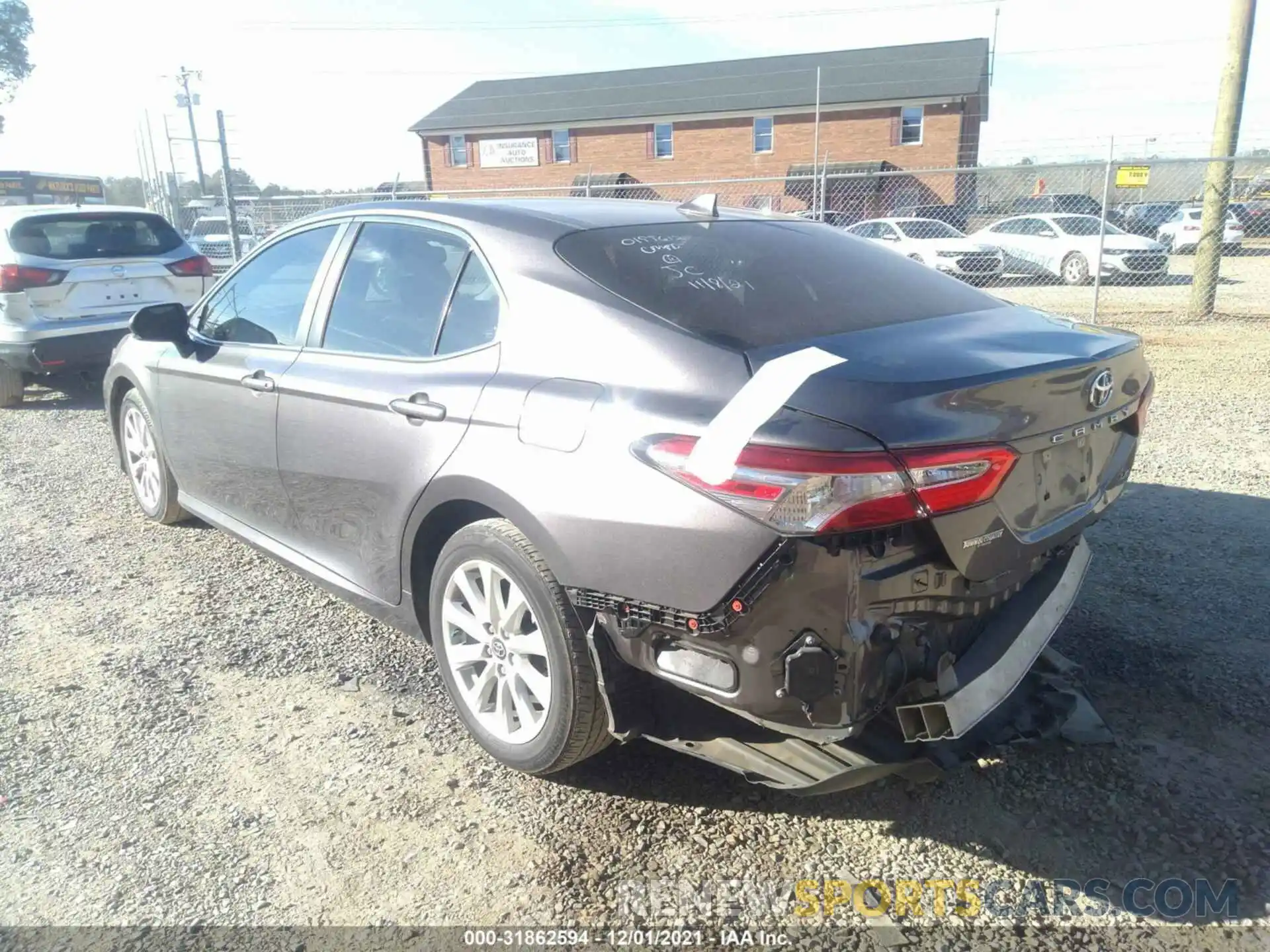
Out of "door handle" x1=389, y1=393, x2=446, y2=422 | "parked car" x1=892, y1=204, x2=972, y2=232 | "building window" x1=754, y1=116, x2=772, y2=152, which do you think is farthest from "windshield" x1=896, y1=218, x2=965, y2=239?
"building window" x1=754, y1=116, x2=772, y2=152

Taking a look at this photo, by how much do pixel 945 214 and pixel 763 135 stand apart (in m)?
12.5

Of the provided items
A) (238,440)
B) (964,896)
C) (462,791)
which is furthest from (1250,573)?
(238,440)

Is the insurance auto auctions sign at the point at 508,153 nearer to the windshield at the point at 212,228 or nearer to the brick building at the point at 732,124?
the brick building at the point at 732,124

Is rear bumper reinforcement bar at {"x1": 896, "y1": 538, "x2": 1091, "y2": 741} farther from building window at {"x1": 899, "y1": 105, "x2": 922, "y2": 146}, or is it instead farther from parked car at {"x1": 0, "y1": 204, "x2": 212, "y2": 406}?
building window at {"x1": 899, "y1": 105, "x2": 922, "y2": 146}

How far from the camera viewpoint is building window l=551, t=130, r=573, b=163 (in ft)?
137

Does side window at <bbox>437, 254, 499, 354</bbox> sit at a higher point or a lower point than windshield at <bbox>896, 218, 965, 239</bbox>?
higher

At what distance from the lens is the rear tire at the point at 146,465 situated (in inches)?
192

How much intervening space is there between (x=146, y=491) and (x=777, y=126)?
37138 mm

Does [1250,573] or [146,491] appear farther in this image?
[146,491]

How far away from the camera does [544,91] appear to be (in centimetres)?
4475

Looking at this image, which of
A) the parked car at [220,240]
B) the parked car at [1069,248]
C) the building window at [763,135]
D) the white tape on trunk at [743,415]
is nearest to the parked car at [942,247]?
the parked car at [1069,248]

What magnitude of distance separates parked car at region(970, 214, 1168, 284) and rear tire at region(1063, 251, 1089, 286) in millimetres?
13

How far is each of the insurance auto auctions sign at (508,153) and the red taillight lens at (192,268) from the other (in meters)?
34.7

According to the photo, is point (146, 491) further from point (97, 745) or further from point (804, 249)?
point (804, 249)
